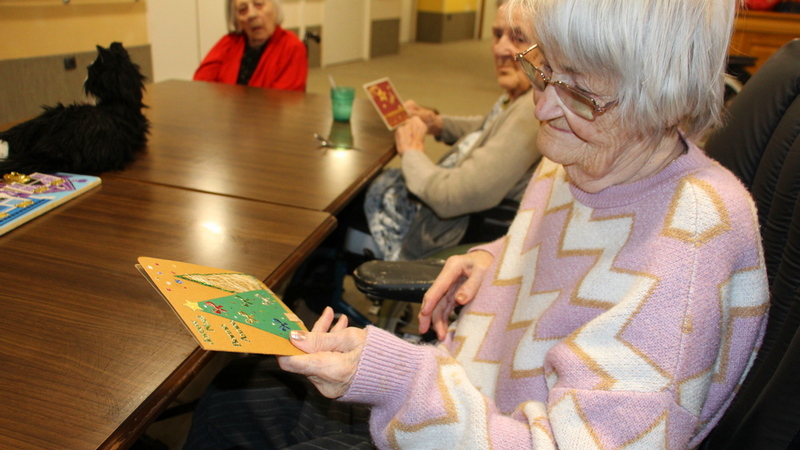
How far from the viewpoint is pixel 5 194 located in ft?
3.81

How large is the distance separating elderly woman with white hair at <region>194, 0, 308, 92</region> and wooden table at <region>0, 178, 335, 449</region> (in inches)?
59.7

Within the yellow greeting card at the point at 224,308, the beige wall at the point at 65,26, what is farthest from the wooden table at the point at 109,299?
the beige wall at the point at 65,26

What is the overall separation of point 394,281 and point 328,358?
1.42 feet

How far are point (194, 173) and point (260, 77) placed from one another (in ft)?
4.63

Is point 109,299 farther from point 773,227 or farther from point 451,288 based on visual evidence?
point 773,227

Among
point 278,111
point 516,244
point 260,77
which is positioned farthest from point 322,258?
point 516,244

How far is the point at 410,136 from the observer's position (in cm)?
193

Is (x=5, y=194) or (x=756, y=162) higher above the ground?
(x=756, y=162)

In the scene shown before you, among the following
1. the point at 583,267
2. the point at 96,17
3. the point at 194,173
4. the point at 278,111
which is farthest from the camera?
the point at 96,17

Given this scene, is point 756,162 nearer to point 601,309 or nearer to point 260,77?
point 601,309

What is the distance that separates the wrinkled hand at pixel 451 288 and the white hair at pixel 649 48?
0.46 meters

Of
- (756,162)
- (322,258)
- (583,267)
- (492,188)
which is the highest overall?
(756,162)

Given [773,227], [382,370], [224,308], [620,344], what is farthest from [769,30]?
[224,308]

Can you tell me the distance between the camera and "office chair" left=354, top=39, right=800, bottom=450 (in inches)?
26.8
